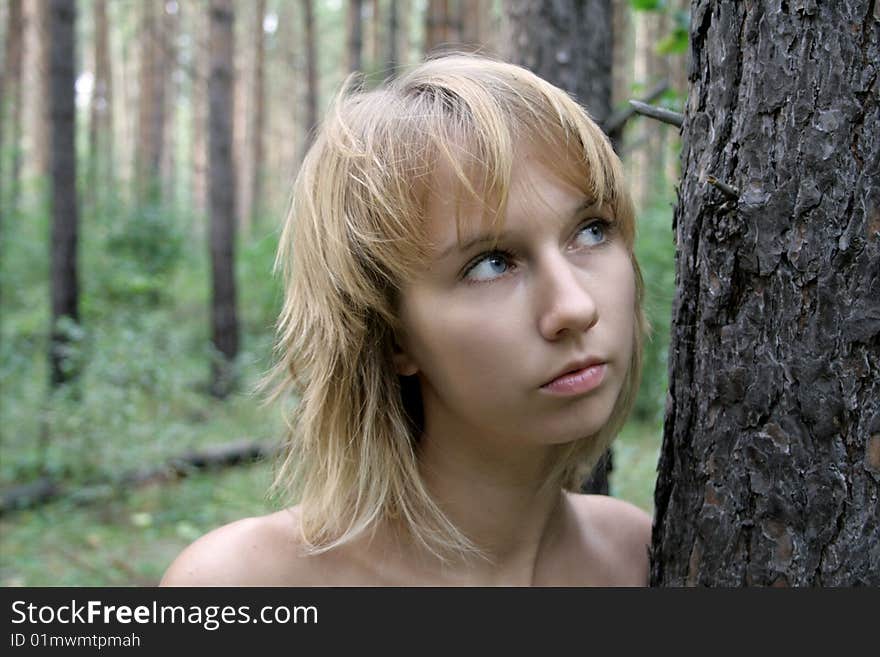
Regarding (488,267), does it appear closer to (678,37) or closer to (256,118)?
(678,37)

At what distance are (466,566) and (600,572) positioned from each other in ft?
0.88

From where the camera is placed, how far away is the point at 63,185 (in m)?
6.80

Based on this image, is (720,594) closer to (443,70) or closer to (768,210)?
(768,210)

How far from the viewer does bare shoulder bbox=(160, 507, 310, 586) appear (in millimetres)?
1405

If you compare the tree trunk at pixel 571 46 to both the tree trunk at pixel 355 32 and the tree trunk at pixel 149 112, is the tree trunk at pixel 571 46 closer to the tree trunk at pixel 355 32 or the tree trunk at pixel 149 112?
the tree trunk at pixel 355 32

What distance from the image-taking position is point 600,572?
1597 millimetres

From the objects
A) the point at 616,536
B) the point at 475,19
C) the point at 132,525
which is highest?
the point at 475,19

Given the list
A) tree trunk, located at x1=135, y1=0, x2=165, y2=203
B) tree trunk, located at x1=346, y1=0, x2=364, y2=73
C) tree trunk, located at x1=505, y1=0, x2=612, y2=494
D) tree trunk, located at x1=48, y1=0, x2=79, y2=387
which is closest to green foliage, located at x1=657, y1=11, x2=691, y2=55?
tree trunk, located at x1=505, y1=0, x2=612, y2=494

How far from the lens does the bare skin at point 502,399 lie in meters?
1.22

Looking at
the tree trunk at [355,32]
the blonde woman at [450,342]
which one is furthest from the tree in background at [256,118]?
the blonde woman at [450,342]

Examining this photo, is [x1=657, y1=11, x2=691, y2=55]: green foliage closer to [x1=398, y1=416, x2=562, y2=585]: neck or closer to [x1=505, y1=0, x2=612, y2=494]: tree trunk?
[x1=505, y1=0, x2=612, y2=494]: tree trunk

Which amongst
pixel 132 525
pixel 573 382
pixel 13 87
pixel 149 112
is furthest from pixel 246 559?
pixel 149 112

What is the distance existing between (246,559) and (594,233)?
0.79m

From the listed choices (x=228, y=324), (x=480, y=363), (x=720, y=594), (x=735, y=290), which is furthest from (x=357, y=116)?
(x=228, y=324)
